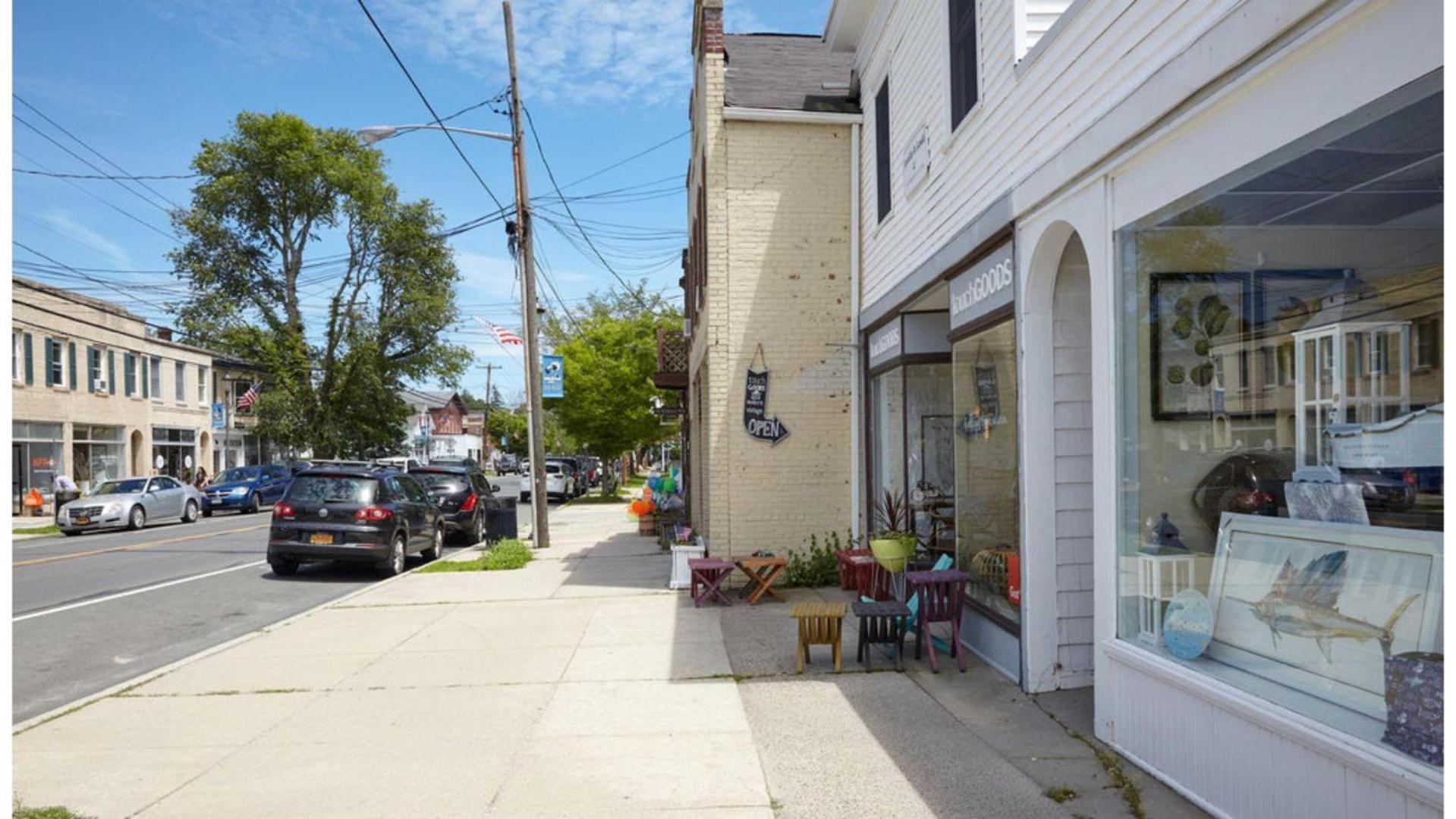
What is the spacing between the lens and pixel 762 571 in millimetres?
10695

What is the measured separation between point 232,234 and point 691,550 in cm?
3751

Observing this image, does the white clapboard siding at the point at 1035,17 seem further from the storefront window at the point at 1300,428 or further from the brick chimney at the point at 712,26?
the brick chimney at the point at 712,26

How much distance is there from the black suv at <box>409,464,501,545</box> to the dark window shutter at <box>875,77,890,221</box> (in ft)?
35.1

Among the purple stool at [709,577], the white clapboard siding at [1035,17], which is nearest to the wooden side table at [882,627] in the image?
the purple stool at [709,577]

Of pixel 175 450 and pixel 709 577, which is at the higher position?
pixel 175 450

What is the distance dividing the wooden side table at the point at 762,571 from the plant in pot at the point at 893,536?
3.68 ft

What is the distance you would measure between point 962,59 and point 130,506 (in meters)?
24.9

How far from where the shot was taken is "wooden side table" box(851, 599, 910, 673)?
6980 millimetres

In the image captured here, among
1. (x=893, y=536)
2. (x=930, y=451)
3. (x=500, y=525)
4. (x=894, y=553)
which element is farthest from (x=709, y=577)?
(x=500, y=525)

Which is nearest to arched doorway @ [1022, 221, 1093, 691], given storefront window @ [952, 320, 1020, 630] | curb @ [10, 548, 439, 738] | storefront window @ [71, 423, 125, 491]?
storefront window @ [952, 320, 1020, 630]

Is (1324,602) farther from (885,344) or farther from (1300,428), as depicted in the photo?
(885,344)

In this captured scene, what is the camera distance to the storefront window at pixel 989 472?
6855mm

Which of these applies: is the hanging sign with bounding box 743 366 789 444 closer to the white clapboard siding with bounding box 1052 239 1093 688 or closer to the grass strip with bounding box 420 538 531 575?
the grass strip with bounding box 420 538 531 575

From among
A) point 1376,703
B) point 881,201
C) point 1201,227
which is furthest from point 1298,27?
point 881,201
